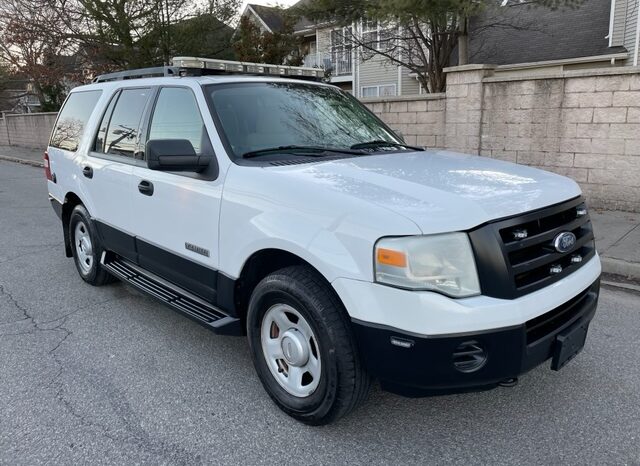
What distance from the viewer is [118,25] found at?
17.9 metres

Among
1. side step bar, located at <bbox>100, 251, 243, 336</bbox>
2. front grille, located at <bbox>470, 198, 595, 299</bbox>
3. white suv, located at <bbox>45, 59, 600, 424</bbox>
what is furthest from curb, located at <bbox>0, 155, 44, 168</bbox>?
front grille, located at <bbox>470, 198, 595, 299</bbox>

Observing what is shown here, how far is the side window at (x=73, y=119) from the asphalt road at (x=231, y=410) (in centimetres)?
191

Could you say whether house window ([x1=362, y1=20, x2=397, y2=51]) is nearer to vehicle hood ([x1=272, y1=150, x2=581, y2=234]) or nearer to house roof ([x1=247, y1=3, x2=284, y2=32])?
house roof ([x1=247, y1=3, x2=284, y2=32])

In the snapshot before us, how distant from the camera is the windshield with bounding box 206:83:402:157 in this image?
11.2 ft

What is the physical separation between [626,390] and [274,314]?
2234mm

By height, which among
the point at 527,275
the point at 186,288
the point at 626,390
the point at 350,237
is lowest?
the point at 626,390

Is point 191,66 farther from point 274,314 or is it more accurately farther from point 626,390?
point 626,390

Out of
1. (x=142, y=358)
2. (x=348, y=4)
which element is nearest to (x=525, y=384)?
(x=142, y=358)

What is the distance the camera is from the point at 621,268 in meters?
5.40

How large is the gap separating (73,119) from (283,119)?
2888 mm

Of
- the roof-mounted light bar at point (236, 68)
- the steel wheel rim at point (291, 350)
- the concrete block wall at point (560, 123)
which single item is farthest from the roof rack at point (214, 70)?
the concrete block wall at point (560, 123)

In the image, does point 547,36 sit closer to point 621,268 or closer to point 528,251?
point 621,268

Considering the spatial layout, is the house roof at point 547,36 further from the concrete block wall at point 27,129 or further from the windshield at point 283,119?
the concrete block wall at point 27,129

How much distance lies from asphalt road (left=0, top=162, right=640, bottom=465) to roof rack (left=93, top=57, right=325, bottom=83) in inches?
79.9
